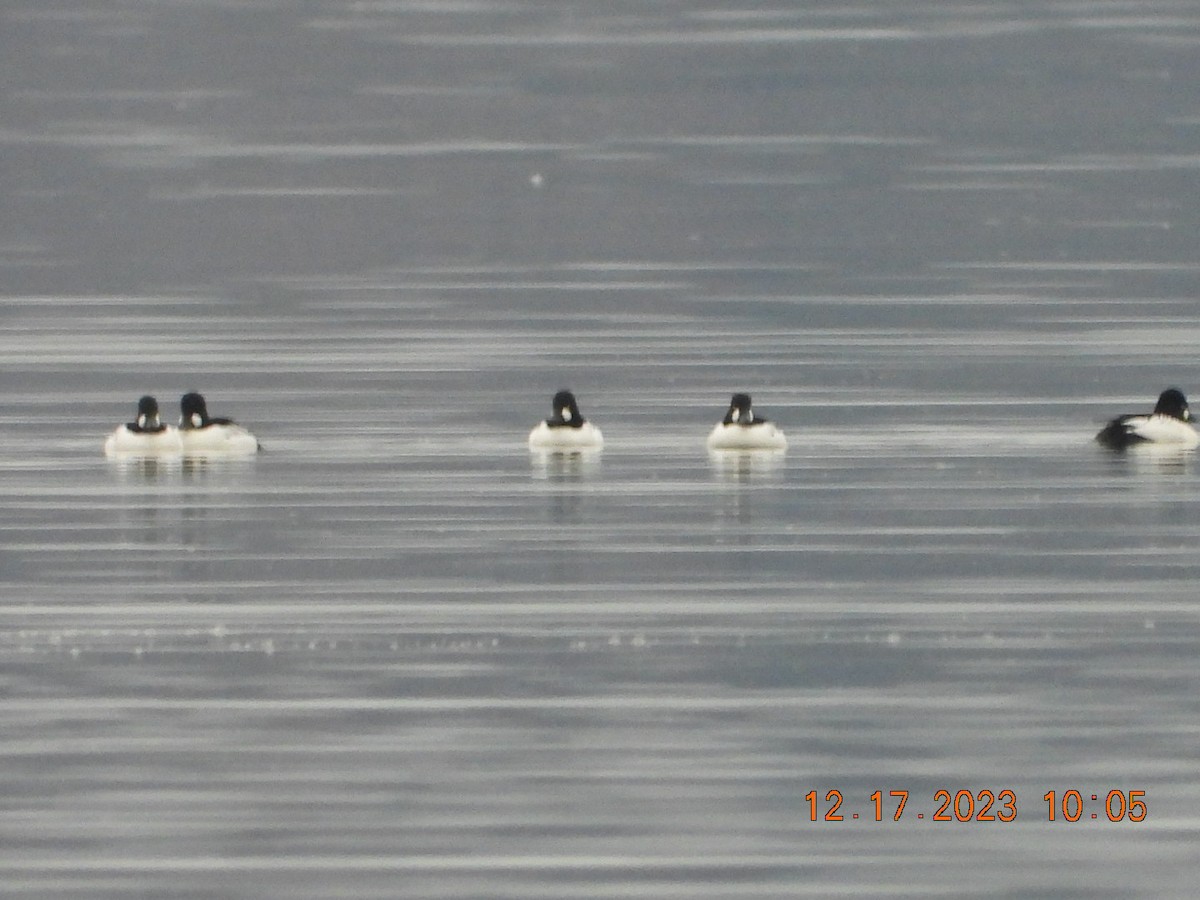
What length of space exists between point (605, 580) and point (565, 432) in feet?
20.5

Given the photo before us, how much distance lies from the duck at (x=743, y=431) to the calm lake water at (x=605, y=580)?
220 mm

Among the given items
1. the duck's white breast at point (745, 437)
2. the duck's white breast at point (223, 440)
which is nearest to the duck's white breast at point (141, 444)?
the duck's white breast at point (223, 440)

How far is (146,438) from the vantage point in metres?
21.7

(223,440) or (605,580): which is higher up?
(223,440)

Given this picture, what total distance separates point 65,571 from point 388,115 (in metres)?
85.1

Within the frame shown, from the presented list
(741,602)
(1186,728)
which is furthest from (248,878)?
(741,602)

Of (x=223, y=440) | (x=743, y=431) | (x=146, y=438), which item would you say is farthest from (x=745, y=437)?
(x=146, y=438)

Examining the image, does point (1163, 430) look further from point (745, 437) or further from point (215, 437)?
point (215, 437)

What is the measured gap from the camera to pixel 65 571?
15766mm

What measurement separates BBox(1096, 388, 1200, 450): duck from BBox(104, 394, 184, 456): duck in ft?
20.4

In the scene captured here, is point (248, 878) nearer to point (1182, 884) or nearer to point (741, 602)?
point (1182, 884)

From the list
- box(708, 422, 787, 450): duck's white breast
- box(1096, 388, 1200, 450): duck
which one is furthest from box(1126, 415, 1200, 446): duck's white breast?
box(708, 422, 787, 450): duck's white breast

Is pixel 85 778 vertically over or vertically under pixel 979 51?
under

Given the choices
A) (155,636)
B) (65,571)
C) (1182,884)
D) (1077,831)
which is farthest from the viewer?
(65,571)
